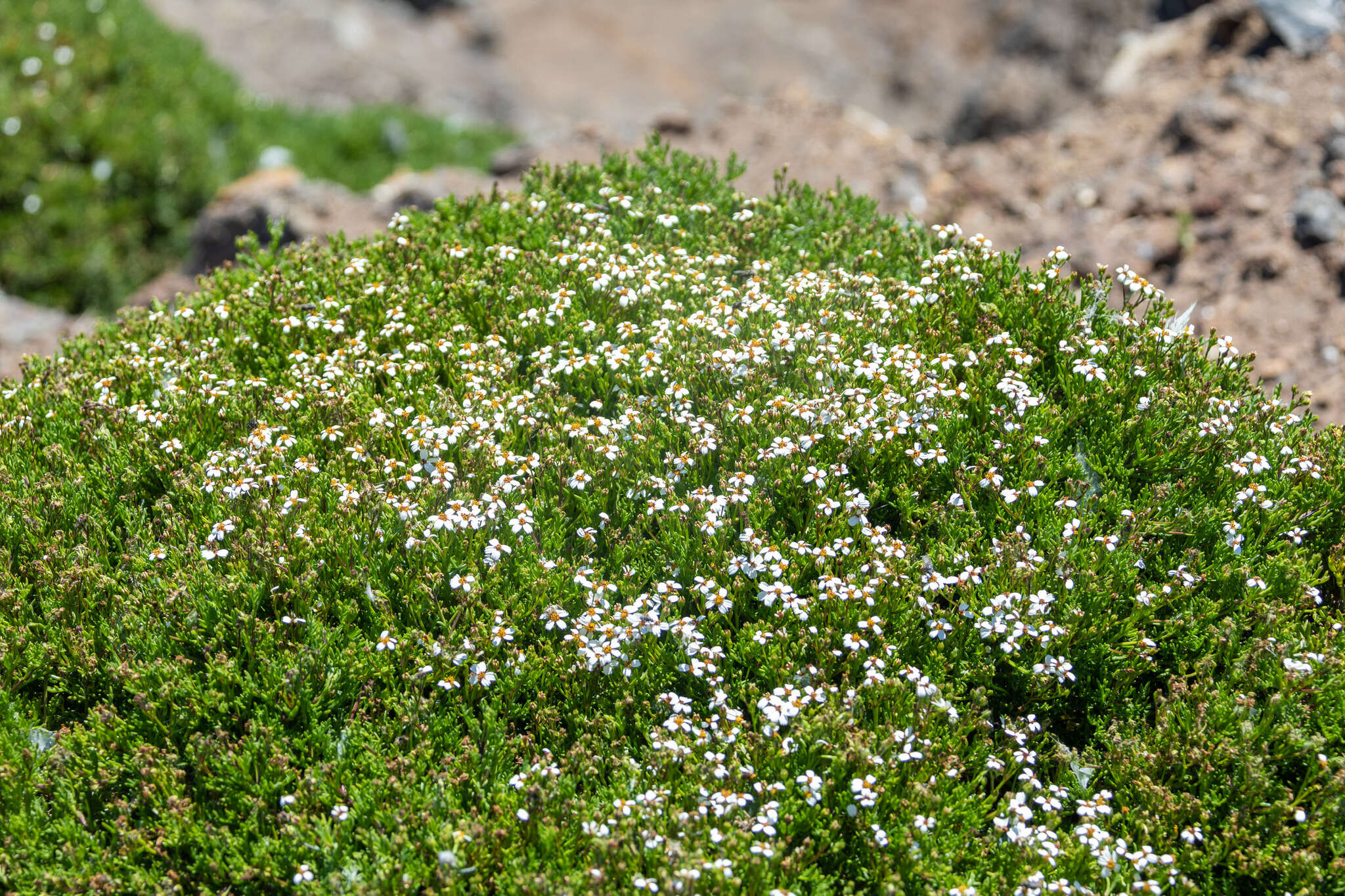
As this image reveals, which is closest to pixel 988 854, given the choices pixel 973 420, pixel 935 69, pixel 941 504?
pixel 941 504

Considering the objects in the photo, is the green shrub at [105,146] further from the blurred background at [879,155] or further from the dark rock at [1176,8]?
the dark rock at [1176,8]

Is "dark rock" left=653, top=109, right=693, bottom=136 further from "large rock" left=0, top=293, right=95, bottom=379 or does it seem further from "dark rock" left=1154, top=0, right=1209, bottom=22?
"dark rock" left=1154, top=0, right=1209, bottom=22

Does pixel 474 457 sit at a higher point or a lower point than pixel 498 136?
lower

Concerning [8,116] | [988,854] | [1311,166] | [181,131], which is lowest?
[988,854]

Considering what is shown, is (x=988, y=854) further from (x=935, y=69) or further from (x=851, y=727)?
(x=935, y=69)

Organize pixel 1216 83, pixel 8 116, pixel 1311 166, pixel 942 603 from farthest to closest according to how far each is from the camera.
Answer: pixel 8 116
pixel 1216 83
pixel 1311 166
pixel 942 603
